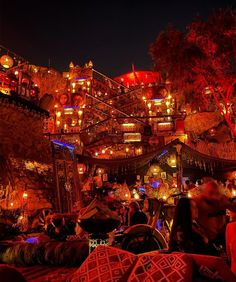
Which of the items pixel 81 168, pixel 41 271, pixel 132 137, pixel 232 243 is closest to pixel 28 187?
pixel 81 168

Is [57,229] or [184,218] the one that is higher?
[184,218]

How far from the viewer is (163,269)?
1976mm

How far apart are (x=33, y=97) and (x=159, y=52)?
7.59 m

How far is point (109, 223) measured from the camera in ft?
10.3

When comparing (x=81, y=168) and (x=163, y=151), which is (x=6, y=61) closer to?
(x=81, y=168)

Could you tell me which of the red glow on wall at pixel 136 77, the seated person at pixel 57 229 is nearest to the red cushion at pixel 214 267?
the seated person at pixel 57 229

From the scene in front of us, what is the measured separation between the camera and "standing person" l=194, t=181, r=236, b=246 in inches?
140

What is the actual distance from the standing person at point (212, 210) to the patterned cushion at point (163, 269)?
5.36 ft

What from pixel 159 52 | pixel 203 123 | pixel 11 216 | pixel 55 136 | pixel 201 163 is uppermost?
pixel 159 52

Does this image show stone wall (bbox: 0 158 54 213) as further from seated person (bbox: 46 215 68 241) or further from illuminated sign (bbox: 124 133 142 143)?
illuminated sign (bbox: 124 133 142 143)

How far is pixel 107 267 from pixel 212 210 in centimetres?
182

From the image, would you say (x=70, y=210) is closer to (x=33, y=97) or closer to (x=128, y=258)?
(x=33, y=97)

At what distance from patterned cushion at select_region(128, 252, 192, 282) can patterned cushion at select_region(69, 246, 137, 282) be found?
13cm

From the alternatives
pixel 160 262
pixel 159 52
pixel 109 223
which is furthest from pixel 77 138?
pixel 160 262
